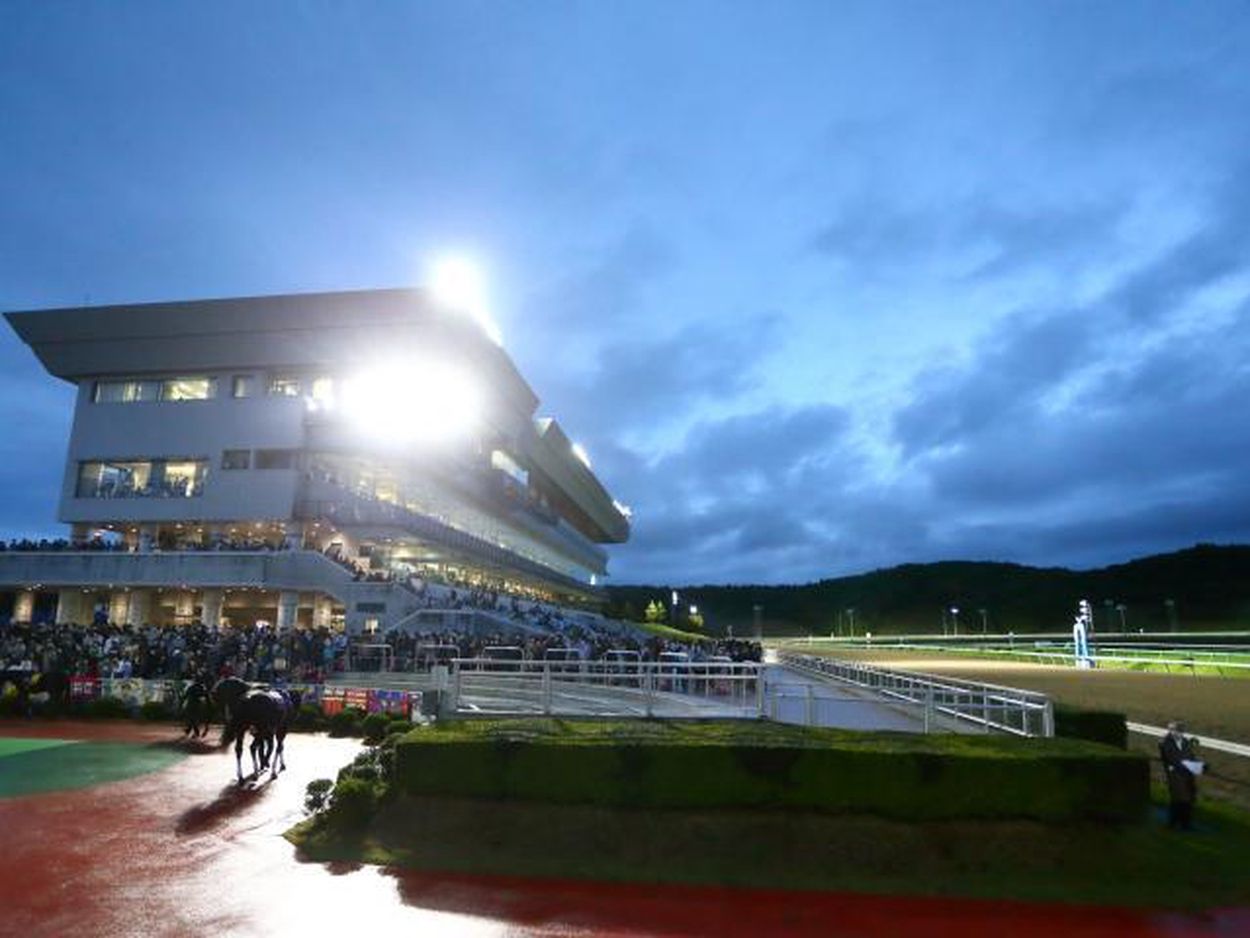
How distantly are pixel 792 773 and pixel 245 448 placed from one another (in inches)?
1938

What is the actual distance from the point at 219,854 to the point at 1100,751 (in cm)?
1122

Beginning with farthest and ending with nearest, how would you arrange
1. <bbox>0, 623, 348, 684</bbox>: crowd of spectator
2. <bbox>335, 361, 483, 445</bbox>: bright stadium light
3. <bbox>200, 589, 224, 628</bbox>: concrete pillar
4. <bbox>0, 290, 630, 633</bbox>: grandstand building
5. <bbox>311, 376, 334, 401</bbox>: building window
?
<bbox>311, 376, 334, 401</bbox>: building window → <bbox>335, 361, 483, 445</bbox>: bright stadium light → <bbox>0, 290, 630, 633</bbox>: grandstand building → <bbox>200, 589, 224, 628</bbox>: concrete pillar → <bbox>0, 623, 348, 684</bbox>: crowd of spectator

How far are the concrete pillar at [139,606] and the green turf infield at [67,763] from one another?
1236 inches

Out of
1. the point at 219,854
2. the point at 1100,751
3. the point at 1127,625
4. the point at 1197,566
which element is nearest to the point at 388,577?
the point at 219,854

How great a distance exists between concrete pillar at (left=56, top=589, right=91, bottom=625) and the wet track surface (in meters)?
44.1

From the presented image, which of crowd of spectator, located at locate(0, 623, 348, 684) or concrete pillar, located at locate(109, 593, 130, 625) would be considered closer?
crowd of spectator, located at locate(0, 623, 348, 684)

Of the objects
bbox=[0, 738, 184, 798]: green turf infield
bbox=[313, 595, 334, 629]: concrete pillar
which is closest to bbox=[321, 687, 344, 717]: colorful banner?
bbox=[0, 738, 184, 798]: green turf infield

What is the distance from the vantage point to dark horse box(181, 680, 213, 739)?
19.7 metres

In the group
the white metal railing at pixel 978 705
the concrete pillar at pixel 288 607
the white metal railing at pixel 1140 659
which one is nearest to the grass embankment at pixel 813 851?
the white metal railing at pixel 978 705

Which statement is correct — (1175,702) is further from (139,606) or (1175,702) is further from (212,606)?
(139,606)

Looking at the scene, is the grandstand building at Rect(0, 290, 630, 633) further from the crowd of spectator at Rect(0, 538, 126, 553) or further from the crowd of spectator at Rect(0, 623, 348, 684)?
the crowd of spectator at Rect(0, 623, 348, 684)

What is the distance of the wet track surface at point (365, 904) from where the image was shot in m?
8.09

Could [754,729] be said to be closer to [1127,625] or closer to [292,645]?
[292,645]

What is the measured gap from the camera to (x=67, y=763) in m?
16.1
